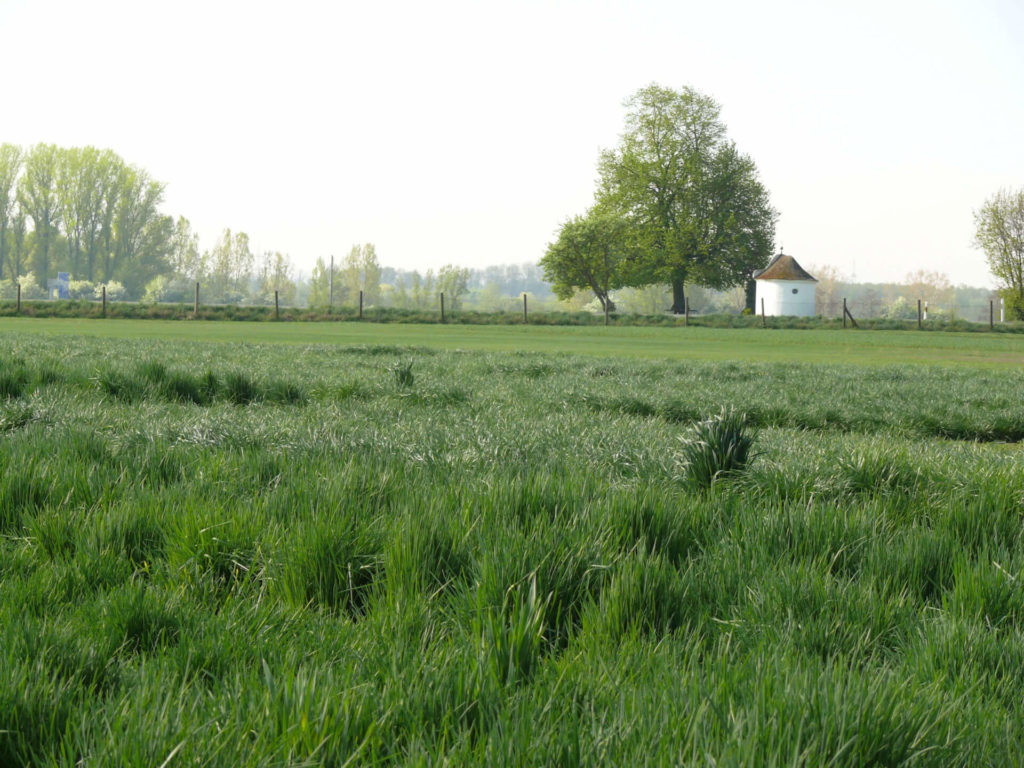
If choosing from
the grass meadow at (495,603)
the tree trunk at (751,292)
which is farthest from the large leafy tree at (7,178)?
the grass meadow at (495,603)

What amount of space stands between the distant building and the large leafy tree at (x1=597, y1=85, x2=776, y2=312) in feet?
20.4

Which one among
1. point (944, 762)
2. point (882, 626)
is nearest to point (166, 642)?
point (944, 762)

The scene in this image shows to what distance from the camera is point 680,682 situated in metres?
1.83

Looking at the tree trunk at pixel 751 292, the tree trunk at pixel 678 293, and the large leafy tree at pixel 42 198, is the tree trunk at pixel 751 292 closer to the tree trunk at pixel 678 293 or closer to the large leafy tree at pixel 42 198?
the tree trunk at pixel 678 293

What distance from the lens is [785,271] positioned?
85812mm

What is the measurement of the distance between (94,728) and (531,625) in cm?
103

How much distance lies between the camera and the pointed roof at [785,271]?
8568 cm

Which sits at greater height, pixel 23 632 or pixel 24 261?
pixel 24 261

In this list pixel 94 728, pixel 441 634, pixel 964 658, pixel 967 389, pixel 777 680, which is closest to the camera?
pixel 94 728

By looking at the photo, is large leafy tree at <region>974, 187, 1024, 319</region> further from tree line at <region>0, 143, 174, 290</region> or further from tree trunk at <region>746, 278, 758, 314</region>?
tree line at <region>0, 143, 174, 290</region>

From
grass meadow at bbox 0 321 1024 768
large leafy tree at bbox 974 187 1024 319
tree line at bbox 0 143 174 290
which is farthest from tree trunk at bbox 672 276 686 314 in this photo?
tree line at bbox 0 143 174 290

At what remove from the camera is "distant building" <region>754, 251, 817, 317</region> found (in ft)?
280

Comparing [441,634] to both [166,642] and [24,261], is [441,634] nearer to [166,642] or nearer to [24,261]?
[166,642]

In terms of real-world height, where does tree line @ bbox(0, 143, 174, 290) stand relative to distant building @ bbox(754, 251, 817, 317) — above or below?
above
